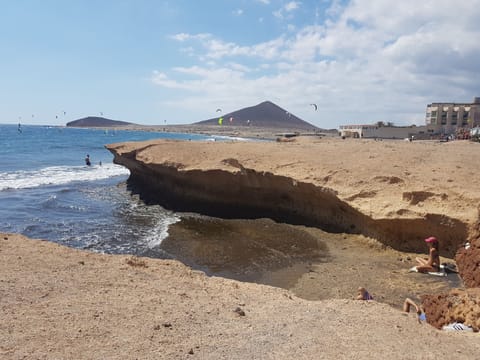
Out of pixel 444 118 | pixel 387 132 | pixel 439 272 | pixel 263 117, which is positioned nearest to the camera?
pixel 439 272

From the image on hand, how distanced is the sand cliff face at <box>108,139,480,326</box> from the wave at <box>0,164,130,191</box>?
6.19 m

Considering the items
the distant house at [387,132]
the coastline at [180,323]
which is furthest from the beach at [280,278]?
the distant house at [387,132]

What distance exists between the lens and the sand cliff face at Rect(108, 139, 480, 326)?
1186 centimetres

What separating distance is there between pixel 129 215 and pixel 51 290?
11.9 metres

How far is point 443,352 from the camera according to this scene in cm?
507

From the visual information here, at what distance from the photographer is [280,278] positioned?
10.8m

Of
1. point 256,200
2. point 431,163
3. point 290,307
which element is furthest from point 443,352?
point 256,200

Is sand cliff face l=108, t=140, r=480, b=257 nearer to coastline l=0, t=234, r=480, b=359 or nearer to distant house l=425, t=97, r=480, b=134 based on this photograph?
coastline l=0, t=234, r=480, b=359

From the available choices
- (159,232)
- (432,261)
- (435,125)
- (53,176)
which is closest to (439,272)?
(432,261)

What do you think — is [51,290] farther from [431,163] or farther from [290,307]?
[431,163]

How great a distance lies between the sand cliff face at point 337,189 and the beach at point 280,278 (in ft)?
0.20

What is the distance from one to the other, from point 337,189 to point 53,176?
77.2ft

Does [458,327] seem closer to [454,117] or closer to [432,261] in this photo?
[432,261]

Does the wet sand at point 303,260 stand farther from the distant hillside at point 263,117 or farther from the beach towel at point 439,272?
the distant hillside at point 263,117
